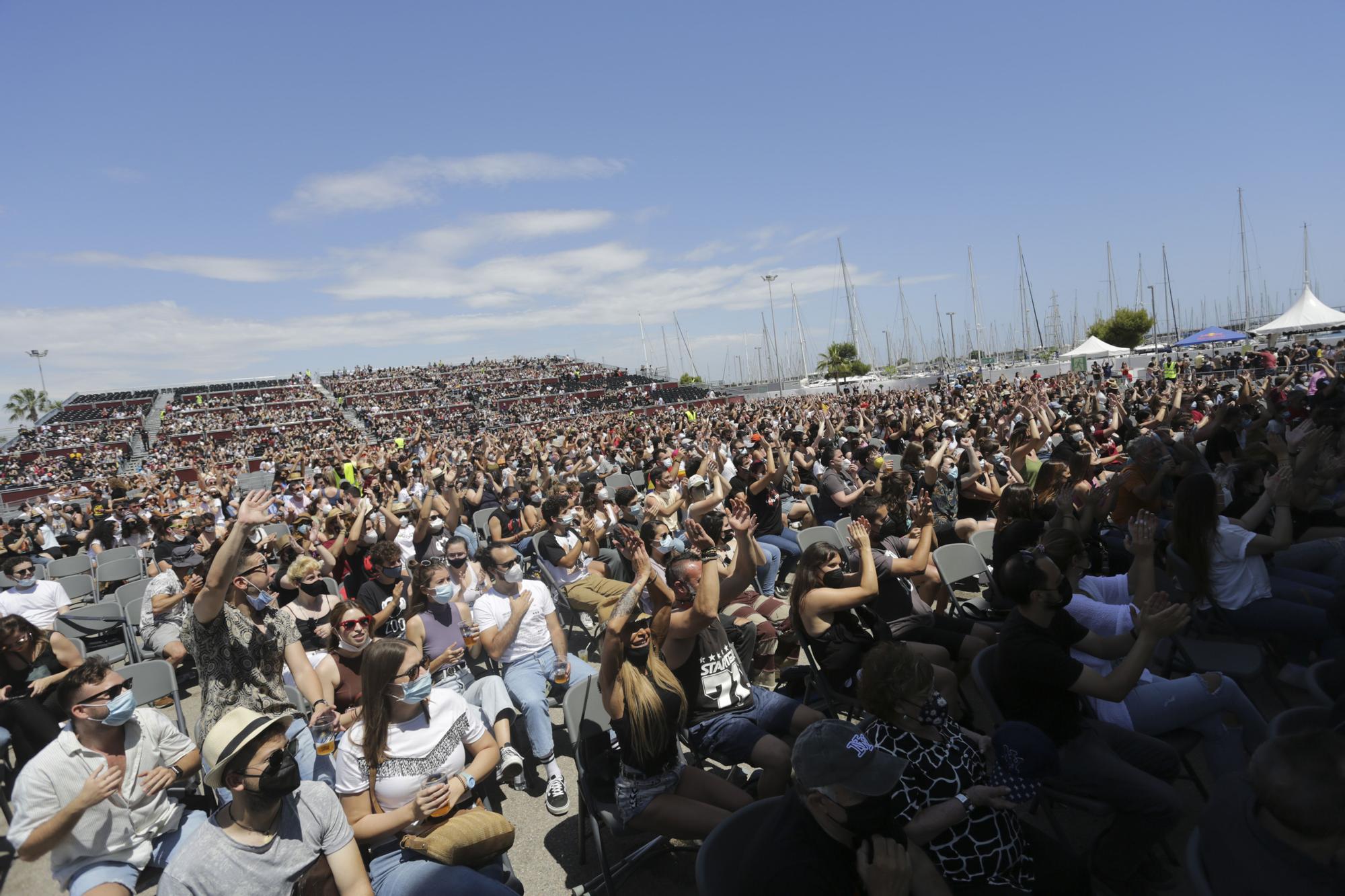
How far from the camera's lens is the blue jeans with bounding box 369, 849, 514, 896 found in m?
2.62

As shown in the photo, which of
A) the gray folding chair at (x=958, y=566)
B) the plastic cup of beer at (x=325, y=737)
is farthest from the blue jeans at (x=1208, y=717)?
the plastic cup of beer at (x=325, y=737)

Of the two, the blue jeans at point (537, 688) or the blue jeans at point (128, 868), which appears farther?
the blue jeans at point (537, 688)

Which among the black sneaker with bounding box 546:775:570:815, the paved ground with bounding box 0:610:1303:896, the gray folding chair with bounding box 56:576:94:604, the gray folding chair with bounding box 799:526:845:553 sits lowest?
the paved ground with bounding box 0:610:1303:896

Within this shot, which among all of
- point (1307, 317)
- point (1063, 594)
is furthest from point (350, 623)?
point (1307, 317)

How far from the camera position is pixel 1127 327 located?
169 ft

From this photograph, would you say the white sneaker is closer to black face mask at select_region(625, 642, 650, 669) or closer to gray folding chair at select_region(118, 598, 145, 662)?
black face mask at select_region(625, 642, 650, 669)

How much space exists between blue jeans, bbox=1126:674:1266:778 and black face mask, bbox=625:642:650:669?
7.48 ft

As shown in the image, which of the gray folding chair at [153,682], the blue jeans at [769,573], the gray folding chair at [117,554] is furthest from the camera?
the gray folding chair at [117,554]

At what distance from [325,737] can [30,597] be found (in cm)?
528

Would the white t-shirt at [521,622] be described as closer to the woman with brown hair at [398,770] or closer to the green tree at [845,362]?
the woman with brown hair at [398,770]

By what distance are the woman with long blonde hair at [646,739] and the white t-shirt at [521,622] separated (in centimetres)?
184

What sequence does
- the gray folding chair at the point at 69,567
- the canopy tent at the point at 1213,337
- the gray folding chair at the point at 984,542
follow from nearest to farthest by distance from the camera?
the gray folding chair at the point at 984,542, the gray folding chair at the point at 69,567, the canopy tent at the point at 1213,337

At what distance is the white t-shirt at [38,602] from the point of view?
20.3ft

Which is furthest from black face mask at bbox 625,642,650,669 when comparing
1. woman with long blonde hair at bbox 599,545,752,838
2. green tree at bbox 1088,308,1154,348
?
green tree at bbox 1088,308,1154,348
